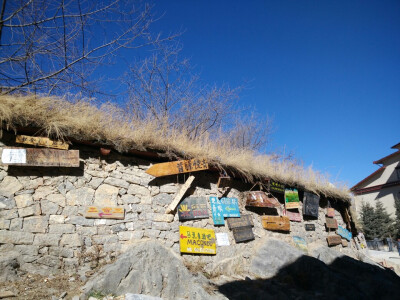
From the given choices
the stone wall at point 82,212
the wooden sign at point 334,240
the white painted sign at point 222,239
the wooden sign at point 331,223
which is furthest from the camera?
the wooden sign at point 331,223

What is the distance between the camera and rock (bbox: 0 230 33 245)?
4.20 m

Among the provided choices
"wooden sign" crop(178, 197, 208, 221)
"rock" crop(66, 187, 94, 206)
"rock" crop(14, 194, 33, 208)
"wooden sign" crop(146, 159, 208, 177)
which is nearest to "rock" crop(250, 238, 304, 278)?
"wooden sign" crop(178, 197, 208, 221)

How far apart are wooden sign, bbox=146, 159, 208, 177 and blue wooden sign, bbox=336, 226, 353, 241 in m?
6.83

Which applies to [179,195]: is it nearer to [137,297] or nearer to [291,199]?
[137,297]

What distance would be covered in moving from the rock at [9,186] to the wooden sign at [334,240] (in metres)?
9.12

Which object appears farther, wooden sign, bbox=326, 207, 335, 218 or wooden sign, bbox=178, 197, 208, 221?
wooden sign, bbox=326, 207, 335, 218

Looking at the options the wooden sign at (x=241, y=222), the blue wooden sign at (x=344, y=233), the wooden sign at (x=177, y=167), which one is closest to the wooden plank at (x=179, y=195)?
the wooden sign at (x=177, y=167)

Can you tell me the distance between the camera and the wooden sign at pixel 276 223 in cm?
749

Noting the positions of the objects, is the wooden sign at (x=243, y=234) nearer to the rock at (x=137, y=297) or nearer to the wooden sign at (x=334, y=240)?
the rock at (x=137, y=297)

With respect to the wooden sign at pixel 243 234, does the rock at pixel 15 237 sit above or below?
above

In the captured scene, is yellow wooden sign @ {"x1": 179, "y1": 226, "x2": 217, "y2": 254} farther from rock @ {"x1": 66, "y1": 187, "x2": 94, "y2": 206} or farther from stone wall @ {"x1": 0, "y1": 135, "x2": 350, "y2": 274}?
rock @ {"x1": 66, "y1": 187, "x2": 94, "y2": 206}

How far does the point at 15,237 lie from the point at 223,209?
419 centimetres

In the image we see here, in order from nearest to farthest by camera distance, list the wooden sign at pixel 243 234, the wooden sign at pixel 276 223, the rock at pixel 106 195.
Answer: the rock at pixel 106 195, the wooden sign at pixel 243 234, the wooden sign at pixel 276 223

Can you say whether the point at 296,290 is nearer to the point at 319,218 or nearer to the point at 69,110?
the point at 319,218
